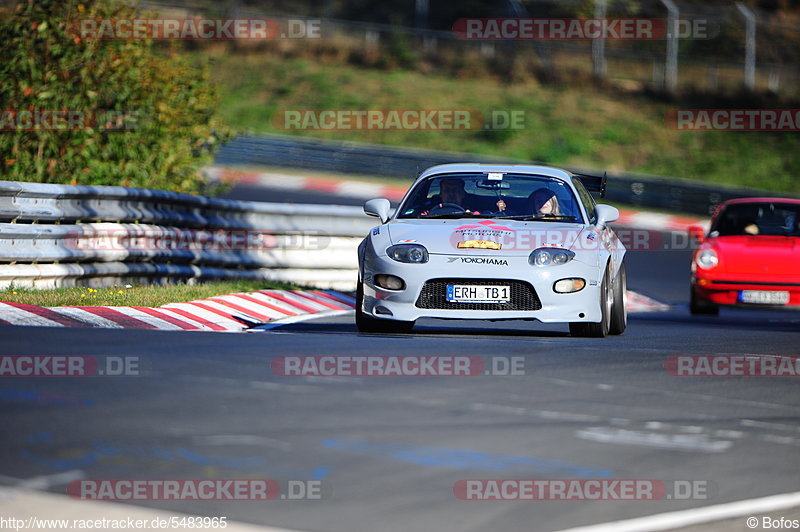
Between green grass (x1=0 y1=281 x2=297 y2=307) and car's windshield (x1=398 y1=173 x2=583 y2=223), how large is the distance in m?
2.34

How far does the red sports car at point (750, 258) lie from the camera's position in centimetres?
1527

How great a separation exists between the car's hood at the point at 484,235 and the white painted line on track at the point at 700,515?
517cm

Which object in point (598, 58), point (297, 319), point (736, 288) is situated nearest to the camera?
point (297, 319)

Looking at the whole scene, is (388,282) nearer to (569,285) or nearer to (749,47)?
(569,285)

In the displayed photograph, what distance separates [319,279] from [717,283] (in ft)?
15.8

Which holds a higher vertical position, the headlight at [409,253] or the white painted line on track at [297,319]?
the headlight at [409,253]

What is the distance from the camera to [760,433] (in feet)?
21.0

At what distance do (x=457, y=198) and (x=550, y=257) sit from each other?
1.38 meters

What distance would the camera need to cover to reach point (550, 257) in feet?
33.7

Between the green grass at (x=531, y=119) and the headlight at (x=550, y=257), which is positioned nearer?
the headlight at (x=550, y=257)

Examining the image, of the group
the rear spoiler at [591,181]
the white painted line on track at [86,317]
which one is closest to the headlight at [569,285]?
the rear spoiler at [591,181]

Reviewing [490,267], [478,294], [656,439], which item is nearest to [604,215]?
[490,267]

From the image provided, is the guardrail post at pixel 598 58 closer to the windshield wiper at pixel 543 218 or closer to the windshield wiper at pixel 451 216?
the windshield wiper at pixel 543 218

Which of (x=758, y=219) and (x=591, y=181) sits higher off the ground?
(x=591, y=181)
